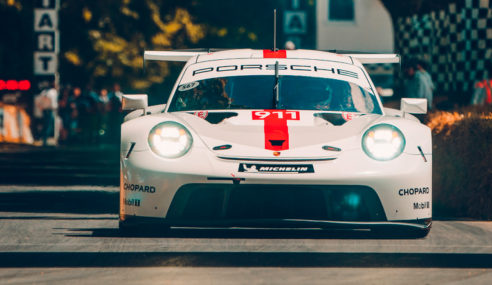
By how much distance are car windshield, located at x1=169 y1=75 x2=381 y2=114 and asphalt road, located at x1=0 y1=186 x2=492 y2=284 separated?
3.11 feet

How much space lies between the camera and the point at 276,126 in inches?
301

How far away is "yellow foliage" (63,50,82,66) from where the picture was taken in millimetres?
36938

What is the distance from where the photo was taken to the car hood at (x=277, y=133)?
7.33 metres

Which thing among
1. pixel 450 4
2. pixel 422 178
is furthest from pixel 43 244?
pixel 450 4

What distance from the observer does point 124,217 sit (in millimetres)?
7754

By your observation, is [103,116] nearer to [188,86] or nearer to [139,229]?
[188,86]

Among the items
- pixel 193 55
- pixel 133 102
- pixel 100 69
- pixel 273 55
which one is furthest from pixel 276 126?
pixel 100 69

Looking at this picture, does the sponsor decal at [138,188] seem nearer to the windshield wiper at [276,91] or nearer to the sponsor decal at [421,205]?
the windshield wiper at [276,91]

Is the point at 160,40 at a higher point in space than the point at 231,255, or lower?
higher

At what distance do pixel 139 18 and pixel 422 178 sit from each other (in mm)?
32202

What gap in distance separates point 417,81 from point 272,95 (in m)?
7.60

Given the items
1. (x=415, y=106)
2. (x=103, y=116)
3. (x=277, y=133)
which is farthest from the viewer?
(x=103, y=116)

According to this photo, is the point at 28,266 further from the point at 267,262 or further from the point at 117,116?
the point at 117,116

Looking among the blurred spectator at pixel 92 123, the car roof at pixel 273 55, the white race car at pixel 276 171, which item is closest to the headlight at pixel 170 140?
the white race car at pixel 276 171
